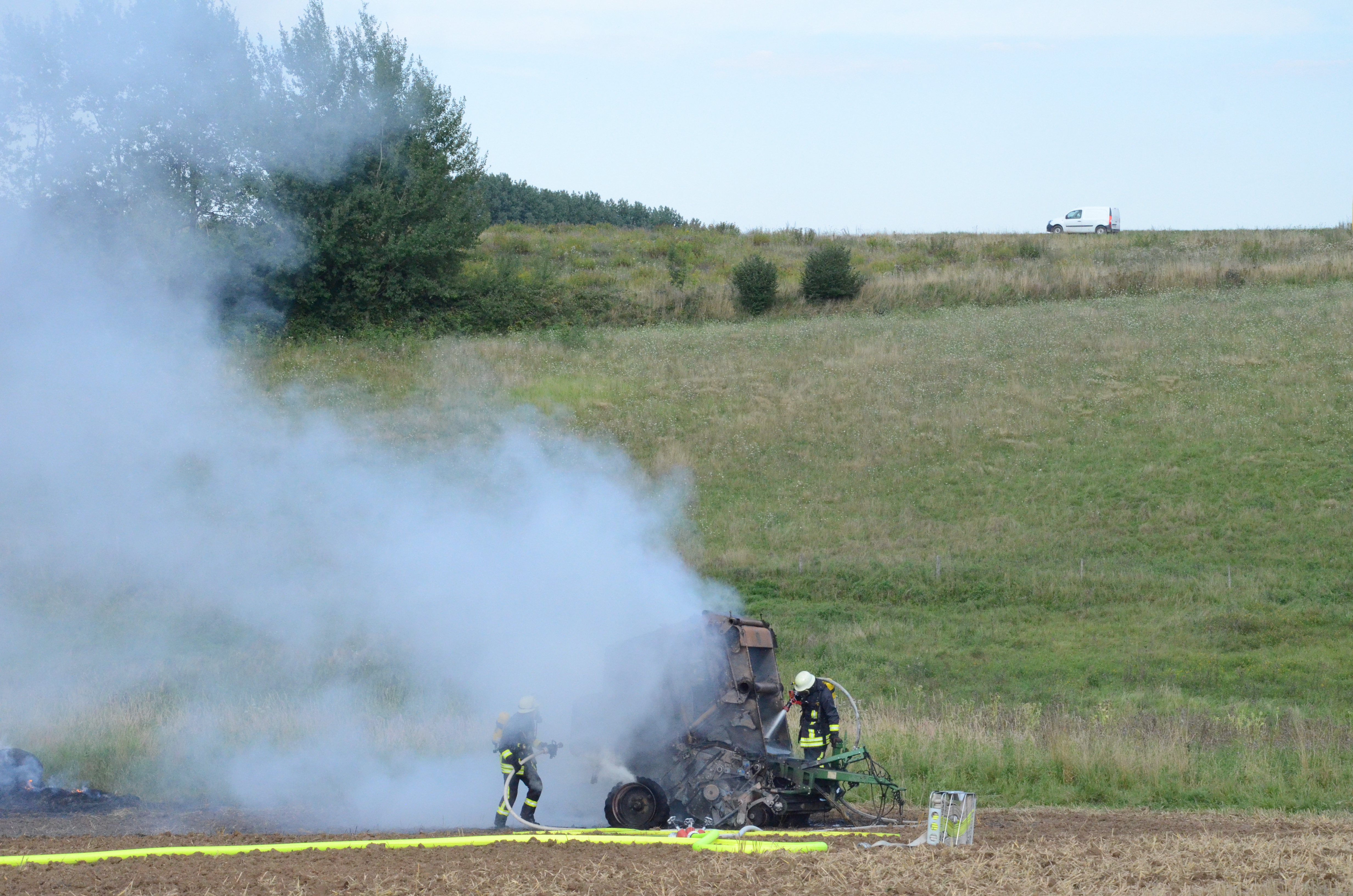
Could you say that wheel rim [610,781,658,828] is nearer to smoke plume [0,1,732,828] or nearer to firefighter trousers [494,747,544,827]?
firefighter trousers [494,747,544,827]

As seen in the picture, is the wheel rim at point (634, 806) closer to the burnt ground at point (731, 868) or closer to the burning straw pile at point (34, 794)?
the burnt ground at point (731, 868)

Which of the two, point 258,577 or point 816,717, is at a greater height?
point 258,577

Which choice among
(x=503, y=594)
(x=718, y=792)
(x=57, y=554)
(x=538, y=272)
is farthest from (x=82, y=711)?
(x=538, y=272)

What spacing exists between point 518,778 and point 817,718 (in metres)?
3.18

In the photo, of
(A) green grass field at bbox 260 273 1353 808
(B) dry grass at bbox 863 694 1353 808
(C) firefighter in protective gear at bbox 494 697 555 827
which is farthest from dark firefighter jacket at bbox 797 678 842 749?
(C) firefighter in protective gear at bbox 494 697 555 827

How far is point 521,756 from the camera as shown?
1166 cm

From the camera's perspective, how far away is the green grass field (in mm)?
15148

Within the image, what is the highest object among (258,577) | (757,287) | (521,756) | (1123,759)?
(757,287)

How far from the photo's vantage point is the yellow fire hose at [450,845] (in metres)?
9.38

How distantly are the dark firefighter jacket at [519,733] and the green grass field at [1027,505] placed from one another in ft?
15.8

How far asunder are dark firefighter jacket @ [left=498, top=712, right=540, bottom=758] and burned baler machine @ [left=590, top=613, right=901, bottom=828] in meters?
0.92

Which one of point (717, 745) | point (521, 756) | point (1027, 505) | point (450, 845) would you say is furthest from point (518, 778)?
point (1027, 505)

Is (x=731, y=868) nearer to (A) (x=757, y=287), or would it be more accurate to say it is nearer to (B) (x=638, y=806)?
(B) (x=638, y=806)

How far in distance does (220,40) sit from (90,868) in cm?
691
